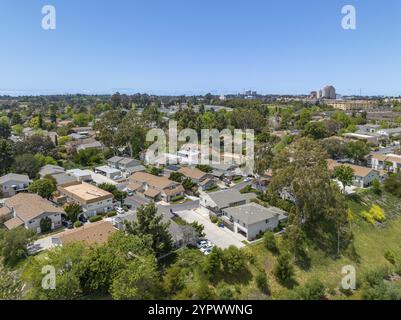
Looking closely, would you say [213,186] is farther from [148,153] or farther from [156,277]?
[156,277]

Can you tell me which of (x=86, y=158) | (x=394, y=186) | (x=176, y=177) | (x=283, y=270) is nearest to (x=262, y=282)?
(x=283, y=270)

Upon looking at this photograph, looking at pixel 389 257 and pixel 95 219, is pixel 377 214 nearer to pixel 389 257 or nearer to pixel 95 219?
pixel 389 257

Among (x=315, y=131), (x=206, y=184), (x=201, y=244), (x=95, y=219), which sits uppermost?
(x=315, y=131)

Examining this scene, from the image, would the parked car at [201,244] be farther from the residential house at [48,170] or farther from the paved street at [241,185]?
the residential house at [48,170]

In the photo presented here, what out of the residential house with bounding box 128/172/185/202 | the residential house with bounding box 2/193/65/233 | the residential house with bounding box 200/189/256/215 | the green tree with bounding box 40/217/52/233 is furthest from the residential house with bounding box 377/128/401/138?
the green tree with bounding box 40/217/52/233

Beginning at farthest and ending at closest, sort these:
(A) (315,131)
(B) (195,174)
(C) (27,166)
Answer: (A) (315,131) → (B) (195,174) → (C) (27,166)

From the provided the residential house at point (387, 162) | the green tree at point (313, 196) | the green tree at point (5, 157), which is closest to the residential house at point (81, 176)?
the green tree at point (5, 157)
